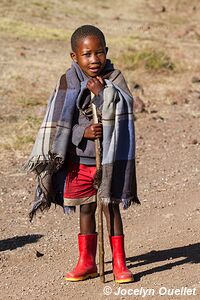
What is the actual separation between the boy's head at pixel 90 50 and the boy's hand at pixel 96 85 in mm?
40

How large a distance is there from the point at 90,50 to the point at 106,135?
47 centimetres

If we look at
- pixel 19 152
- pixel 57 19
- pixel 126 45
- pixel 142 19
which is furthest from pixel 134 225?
pixel 142 19

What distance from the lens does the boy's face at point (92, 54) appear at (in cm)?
485

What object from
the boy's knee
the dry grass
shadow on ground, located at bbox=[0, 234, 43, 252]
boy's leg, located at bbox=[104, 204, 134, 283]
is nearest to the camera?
boy's leg, located at bbox=[104, 204, 134, 283]

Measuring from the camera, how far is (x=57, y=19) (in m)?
18.2

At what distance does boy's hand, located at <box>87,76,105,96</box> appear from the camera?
15.8ft

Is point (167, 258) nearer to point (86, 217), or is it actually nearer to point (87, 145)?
point (86, 217)

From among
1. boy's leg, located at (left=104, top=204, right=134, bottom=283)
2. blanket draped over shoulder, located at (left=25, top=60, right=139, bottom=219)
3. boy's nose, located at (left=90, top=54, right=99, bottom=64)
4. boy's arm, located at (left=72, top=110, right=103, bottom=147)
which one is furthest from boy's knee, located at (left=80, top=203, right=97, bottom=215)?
boy's nose, located at (left=90, top=54, right=99, bottom=64)

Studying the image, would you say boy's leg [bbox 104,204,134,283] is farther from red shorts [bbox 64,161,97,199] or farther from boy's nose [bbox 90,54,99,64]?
boy's nose [bbox 90,54,99,64]

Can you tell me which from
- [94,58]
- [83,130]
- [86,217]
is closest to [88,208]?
[86,217]

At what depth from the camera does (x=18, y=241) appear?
249 inches

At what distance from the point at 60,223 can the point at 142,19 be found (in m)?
13.6

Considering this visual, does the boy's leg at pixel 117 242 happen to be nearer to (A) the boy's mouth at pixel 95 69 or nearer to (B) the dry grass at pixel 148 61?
(A) the boy's mouth at pixel 95 69

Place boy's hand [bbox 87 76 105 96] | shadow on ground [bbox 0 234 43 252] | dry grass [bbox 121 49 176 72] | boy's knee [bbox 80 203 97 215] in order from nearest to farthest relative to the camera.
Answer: boy's hand [bbox 87 76 105 96] → boy's knee [bbox 80 203 97 215] → shadow on ground [bbox 0 234 43 252] → dry grass [bbox 121 49 176 72]
